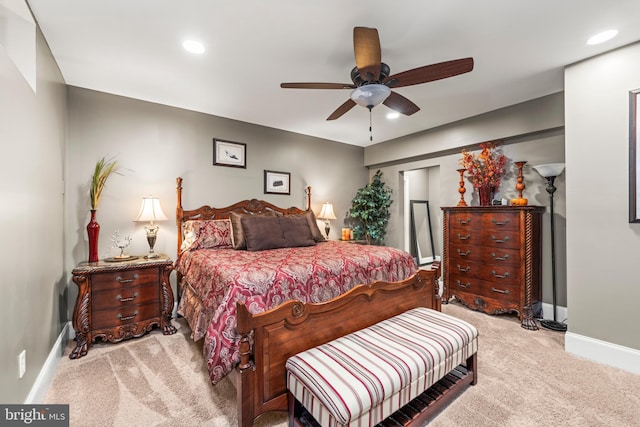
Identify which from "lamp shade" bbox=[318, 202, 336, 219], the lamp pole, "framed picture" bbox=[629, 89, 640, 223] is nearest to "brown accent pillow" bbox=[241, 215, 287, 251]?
"lamp shade" bbox=[318, 202, 336, 219]

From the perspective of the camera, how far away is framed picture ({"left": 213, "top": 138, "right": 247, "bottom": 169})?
3863mm

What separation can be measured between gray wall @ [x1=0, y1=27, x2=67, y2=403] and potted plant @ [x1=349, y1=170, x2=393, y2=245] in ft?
13.3

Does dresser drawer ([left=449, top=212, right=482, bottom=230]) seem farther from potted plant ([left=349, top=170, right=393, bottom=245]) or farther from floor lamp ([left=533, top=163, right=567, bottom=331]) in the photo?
potted plant ([left=349, top=170, right=393, bottom=245])

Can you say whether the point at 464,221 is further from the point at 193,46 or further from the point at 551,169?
the point at 193,46

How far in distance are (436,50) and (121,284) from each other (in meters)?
3.53

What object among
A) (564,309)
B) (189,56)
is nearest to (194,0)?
(189,56)

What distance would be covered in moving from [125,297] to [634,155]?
4.57m

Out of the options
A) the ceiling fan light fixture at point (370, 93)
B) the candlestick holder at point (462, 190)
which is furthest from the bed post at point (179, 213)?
the candlestick holder at point (462, 190)

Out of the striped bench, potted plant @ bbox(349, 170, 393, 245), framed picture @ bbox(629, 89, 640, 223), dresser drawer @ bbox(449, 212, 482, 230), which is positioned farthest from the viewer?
potted plant @ bbox(349, 170, 393, 245)

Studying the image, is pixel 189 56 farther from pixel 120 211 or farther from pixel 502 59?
pixel 502 59

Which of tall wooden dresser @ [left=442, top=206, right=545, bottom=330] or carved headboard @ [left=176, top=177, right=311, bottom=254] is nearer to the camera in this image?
tall wooden dresser @ [left=442, top=206, right=545, bottom=330]

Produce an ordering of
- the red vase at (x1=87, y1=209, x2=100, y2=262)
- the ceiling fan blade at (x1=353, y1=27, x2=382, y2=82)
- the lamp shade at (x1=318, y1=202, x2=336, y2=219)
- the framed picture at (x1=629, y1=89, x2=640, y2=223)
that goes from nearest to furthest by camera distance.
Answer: the ceiling fan blade at (x1=353, y1=27, x2=382, y2=82)
the framed picture at (x1=629, y1=89, x2=640, y2=223)
the red vase at (x1=87, y1=209, x2=100, y2=262)
the lamp shade at (x1=318, y1=202, x2=336, y2=219)

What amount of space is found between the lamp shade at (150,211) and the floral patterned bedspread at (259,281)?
795mm

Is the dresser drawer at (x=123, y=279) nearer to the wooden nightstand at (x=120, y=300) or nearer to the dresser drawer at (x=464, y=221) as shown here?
the wooden nightstand at (x=120, y=300)
